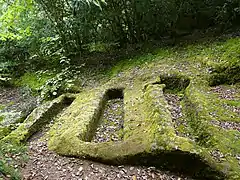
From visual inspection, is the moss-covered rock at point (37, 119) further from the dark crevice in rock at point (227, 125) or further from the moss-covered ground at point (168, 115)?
the dark crevice in rock at point (227, 125)

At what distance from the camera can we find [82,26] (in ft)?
35.5

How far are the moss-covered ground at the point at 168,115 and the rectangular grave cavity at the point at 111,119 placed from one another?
0.49 ft

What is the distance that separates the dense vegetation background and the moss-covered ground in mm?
1380

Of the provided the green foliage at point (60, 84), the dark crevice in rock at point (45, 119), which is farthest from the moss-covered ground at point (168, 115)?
the green foliage at point (60, 84)

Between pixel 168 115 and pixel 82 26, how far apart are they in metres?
6.14

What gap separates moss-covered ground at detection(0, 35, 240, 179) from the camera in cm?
475

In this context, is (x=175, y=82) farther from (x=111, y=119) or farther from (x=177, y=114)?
(x=111, y=119)

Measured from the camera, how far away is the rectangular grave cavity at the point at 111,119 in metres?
6.35

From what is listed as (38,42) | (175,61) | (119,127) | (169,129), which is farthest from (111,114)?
(38,42)

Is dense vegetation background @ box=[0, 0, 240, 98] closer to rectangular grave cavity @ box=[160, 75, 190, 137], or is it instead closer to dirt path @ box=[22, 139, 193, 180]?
rectangular grave cavity @ box=[160, 75, 190, 137]

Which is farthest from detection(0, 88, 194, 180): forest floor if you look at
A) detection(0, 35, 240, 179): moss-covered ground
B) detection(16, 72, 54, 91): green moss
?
detection(16, 72, 54, 91): green moss

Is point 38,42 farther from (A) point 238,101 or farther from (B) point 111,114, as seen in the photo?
(A) point 238,101

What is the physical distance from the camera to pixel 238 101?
6.67 meters

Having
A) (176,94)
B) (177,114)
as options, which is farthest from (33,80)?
(177,114)
